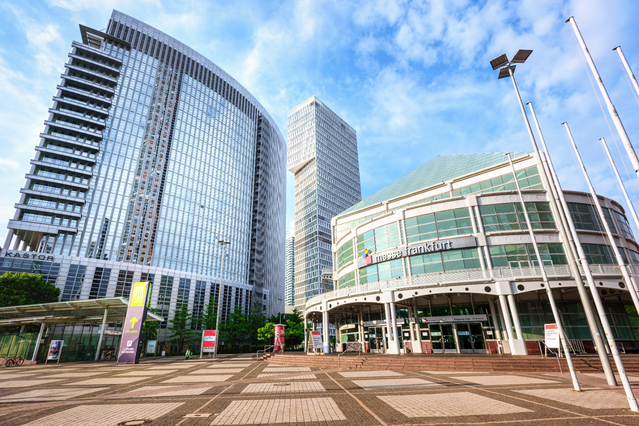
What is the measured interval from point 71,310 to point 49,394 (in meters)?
28.9

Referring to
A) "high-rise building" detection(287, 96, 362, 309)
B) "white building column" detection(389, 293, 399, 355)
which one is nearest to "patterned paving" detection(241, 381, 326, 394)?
"white building column" detection(389, 293, 399, 355)

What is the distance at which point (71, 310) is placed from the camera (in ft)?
117

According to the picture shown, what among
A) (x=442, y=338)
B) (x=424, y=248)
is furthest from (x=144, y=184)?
(x=442, y=338)

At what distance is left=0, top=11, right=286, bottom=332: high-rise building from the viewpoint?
218 feet

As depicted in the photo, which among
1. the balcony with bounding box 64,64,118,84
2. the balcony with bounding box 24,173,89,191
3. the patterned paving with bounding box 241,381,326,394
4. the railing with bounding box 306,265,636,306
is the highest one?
the balcony with bounding box 64,64,118,84

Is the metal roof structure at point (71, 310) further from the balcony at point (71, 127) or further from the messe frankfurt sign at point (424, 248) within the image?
the balcony at point (71, 127)

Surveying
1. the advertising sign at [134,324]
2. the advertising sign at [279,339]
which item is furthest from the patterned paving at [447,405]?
the advertising sign at [279,339]

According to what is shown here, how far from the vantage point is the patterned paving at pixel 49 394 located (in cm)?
1158

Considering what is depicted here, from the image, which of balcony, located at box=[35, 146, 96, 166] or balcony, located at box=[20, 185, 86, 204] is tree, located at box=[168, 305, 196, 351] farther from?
balcony, located at box=[35, 146, 96, 166]

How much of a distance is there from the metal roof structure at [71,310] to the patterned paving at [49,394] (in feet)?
56.2

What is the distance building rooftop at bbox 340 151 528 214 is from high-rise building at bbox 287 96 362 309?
237ft

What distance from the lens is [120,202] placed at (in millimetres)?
74125

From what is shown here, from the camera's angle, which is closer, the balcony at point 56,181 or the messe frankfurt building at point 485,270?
the messe frankfurt building at point 485,270

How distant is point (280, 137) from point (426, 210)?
115 meters
